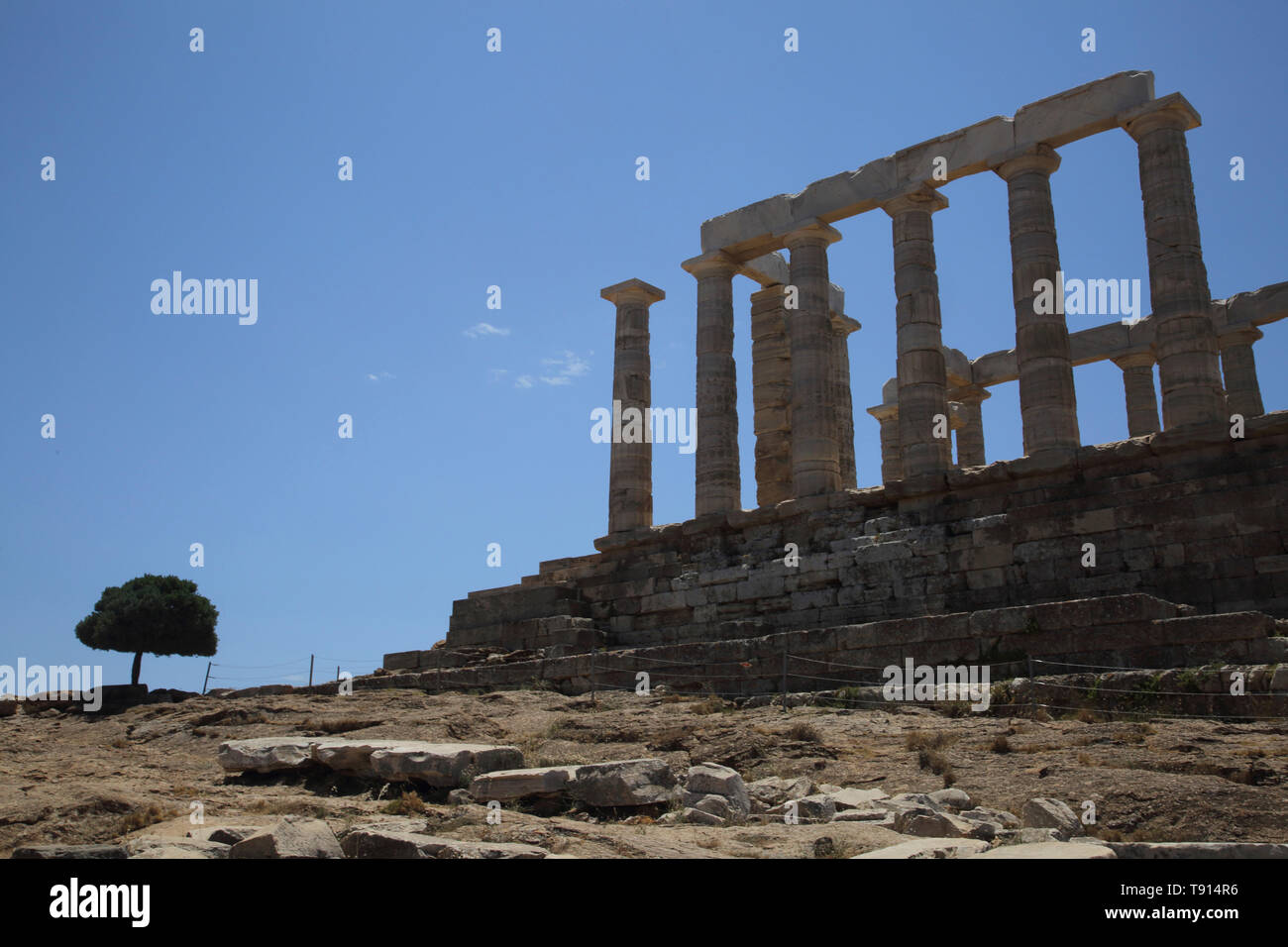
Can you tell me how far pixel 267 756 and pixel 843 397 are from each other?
2155 centimetres

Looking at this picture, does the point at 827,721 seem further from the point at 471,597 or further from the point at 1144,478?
the point at 471,597

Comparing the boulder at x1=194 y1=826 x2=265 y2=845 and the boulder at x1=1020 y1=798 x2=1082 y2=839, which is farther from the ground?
the boulder at x1=194 y1=826 x2=265 y2=845

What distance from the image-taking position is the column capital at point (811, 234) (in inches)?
1097

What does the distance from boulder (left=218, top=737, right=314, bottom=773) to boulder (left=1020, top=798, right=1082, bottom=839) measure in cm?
809

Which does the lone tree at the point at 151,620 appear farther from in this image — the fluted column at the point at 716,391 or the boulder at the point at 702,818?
the boulder at the point at 702,818

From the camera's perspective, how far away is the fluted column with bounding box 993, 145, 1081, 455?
23.0 metres

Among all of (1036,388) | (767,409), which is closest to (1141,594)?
(1036,388)

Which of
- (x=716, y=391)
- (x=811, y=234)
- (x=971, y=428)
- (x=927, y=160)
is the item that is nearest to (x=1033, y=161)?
A: (x=927, y=160)

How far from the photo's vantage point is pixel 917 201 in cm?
2634

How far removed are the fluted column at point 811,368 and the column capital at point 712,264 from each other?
1.76m

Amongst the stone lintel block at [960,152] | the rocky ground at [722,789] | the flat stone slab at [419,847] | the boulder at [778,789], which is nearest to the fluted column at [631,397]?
the stone lintel block at [960,152]

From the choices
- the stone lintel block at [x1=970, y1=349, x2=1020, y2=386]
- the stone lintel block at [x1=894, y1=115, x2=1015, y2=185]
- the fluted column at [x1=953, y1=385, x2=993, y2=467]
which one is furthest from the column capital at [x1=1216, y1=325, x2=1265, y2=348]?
the stone lintel block at [x1=894, y1=115, x2=1015, y2=185]

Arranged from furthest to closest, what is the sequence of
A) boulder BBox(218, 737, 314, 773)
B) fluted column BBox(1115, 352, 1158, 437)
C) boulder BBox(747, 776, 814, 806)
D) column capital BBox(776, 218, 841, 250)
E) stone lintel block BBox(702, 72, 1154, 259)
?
fluted column BBox(1115, 352, 1158, 437)
column capital BBox(776, 218, 841, 250)
stone lintel block BBox(702, 72, 1154, 259)
boulder BBox(218, 737, 314, 773)
boulder BBox(747, 776, 814, 806)

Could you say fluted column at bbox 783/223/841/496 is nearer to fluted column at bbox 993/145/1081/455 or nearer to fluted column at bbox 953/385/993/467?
fluted column at bbox 993/145/1081/455
